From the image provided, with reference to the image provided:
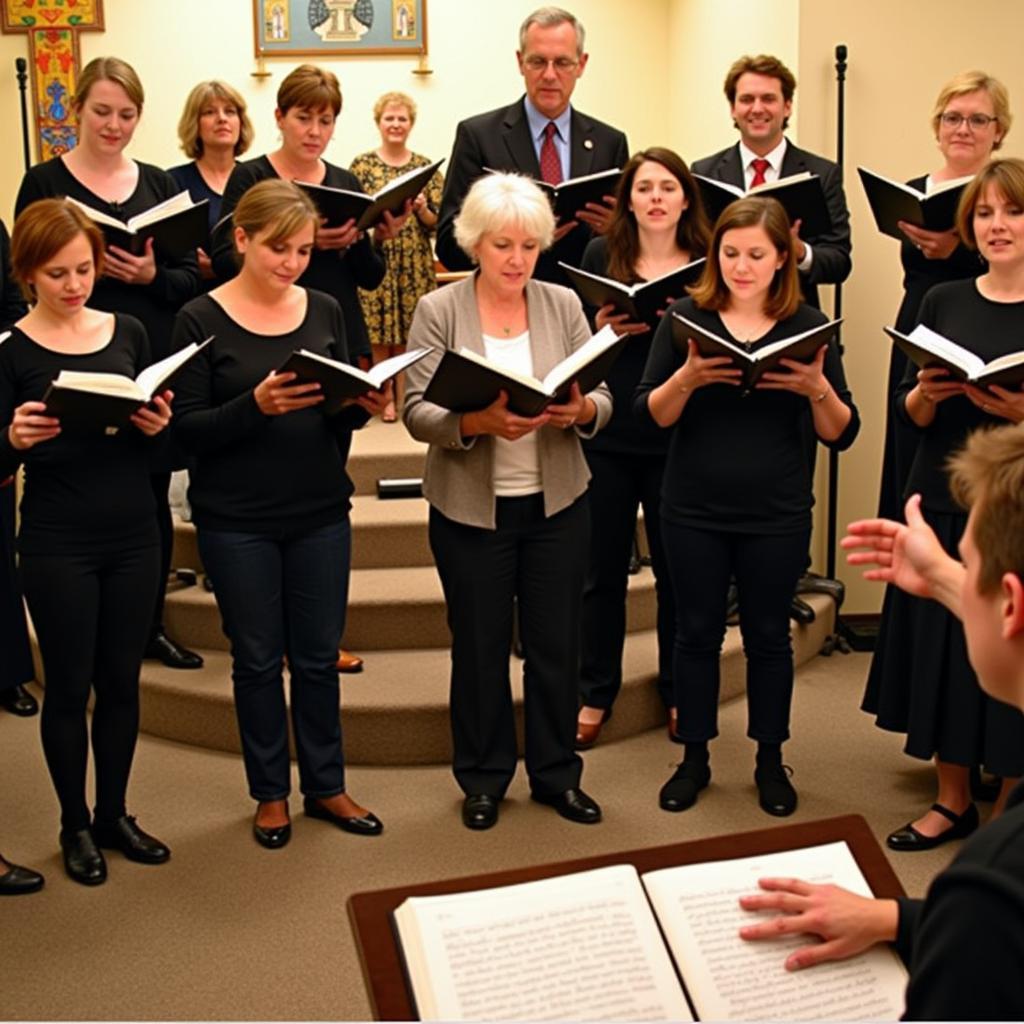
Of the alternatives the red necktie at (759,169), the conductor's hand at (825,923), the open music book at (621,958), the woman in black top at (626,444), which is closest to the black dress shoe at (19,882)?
the woman in black top at (626,444)

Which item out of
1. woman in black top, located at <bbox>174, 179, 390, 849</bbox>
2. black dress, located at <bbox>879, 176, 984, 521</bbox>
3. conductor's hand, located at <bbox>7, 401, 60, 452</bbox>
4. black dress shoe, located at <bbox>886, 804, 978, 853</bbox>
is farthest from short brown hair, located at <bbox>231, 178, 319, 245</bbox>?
black dress shoe, located at <bbox>886, 804, 978, 853</bbox>

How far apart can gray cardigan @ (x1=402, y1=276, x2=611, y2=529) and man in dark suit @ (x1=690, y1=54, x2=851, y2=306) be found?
100cm

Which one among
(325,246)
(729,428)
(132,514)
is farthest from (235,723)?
(729,428)

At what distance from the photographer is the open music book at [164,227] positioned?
3.87 m

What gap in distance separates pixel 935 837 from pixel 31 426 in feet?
8.14

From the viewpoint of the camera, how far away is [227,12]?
314 inches

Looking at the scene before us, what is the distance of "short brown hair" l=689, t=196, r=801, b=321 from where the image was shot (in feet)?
12.1

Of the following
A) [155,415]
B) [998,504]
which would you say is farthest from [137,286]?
[998,504]

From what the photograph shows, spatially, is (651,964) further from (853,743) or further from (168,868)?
(853,743)

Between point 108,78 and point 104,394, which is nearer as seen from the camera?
point 104,394

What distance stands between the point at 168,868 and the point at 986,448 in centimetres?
287

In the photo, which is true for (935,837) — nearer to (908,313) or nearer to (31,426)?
(908,313)

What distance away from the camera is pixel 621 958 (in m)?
1.46

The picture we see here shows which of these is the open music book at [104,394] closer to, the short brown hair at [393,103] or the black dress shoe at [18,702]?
the black dress shoe at [18,702]
